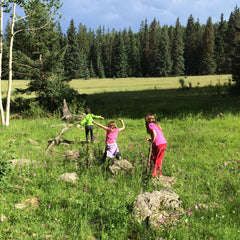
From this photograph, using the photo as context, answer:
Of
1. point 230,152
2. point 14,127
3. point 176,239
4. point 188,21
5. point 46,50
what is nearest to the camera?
point 176,239

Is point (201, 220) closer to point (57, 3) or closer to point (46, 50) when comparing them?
point (57, 3)

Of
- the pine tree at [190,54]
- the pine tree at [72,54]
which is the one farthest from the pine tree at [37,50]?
the pine tree at [190,54]

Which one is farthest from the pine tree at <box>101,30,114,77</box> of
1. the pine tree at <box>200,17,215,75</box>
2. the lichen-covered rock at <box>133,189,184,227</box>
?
the lichen-covered rock at <box>133,189,184,227</box>

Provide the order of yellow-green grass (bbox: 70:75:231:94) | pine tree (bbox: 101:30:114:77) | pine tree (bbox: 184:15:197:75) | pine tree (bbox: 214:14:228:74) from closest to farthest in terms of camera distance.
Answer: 1. yellow-green grass (bbox: 70:75:231:94)
2. pine tree (bbox: 214:14:228:74)
3. pine tree (bbox: 184:15:197:75)
4. pine tree (bbox: 101:30:114:77)

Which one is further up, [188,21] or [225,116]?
[188,21]

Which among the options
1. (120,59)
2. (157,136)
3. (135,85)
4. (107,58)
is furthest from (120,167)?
(107,58)

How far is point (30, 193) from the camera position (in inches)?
176

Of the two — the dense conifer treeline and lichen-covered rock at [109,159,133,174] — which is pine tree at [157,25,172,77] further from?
lichen-covered rock at [109,159,133,174]

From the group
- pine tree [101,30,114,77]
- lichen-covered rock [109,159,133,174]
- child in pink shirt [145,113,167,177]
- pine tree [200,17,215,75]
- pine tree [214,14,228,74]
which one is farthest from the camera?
pine tree [101,30,114,77]

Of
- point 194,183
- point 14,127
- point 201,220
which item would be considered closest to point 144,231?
point 201,220

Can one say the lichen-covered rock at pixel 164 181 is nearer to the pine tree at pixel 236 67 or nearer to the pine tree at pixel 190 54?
the pine tree at pixel 236 67

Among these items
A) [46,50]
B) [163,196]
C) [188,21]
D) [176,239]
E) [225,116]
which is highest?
[188,21]

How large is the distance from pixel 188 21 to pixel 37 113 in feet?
323

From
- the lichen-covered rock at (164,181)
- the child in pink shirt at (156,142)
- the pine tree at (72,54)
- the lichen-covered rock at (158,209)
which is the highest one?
the pine tree at (72,54)
